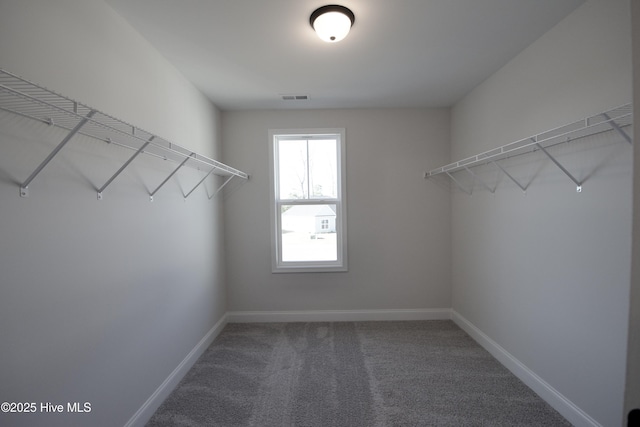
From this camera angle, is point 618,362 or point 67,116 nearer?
point 67,116

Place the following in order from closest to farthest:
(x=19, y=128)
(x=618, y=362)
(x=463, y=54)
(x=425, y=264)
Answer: (x=19, y=128) < (x=618, y=362) < (x=463, y=54) < (x=425, y=264)

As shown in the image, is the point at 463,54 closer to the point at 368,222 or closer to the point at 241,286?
the point at 368,222

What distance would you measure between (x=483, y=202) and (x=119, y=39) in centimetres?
291

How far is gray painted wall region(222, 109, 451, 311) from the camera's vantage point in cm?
311

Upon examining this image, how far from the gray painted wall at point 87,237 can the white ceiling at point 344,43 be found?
0.29 m

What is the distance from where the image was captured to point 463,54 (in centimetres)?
200

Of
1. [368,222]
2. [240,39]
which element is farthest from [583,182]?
[240,39]

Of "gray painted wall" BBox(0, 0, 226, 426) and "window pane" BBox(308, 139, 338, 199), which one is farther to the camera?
"window pane" BBox(308, 139, 338, 199)

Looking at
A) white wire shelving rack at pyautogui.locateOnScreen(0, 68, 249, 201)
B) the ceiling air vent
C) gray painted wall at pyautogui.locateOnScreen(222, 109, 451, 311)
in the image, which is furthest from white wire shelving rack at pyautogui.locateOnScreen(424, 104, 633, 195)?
white wire shelving rack at pyautogui.locateOnScreen(0, 68, 249, 201)

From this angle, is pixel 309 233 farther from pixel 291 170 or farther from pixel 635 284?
pixel 635 284

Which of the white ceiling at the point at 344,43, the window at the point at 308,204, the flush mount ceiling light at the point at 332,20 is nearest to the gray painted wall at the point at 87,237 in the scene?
the white ceiling at the point at 344,43

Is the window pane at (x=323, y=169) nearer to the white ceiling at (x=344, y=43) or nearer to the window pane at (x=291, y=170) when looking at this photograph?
the window pane at (x=291, y=170)

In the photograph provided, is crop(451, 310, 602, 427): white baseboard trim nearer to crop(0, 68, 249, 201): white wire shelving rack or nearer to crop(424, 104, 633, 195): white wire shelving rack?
crop(424, 104, 633, 195): white wire shelving rack

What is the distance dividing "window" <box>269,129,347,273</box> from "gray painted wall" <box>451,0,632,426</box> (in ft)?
4.92
